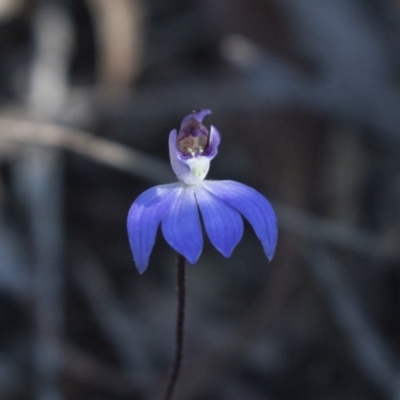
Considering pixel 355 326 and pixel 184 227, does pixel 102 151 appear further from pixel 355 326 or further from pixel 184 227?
pixel 184 227

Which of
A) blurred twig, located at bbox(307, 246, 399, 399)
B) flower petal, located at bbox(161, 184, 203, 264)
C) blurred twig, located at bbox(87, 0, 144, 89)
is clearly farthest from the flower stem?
blurred twig, located at bbox(87, 0, 144, 89)

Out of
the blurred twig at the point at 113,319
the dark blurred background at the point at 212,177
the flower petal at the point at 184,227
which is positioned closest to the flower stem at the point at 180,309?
the flower petal at the point at 184,227

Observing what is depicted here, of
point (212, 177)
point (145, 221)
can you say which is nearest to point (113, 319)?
point (212, 177)

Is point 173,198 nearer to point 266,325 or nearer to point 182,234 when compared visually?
point 182,234

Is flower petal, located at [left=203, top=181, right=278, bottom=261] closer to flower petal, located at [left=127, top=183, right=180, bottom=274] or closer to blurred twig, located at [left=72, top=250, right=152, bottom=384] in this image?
flower petal, located at [left=127, top=183, right=180, bottom=274]

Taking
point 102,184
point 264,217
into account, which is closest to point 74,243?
point 102,184
